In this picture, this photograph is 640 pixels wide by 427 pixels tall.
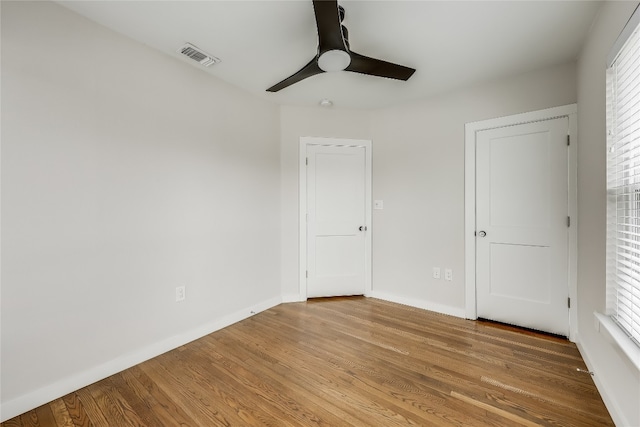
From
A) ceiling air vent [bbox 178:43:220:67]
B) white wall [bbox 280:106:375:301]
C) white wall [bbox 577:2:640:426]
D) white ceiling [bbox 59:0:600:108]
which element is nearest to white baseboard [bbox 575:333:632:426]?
white wall [bbox 577:2:640:426]

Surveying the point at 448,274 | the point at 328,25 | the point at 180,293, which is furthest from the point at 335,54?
the point at 448,274

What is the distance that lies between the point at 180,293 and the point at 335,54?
222cm

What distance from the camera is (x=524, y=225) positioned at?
8.41 ft

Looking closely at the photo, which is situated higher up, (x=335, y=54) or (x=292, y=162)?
(x=335, y=54)

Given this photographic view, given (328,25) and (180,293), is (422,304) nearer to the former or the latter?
(180,293)

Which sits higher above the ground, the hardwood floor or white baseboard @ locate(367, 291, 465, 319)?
white baseboard @ locate(367, 291, 465, 319)

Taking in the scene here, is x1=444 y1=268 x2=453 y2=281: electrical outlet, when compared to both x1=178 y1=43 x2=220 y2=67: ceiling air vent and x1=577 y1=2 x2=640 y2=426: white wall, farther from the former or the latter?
x1=178 y1=43 x2=220 y2=67: ceiling air vent

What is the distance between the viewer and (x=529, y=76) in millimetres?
2516

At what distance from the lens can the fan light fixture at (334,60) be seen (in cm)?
171

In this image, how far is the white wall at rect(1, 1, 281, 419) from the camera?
1561 millimetres

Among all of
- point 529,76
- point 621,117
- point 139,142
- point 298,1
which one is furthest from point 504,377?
point 139,142

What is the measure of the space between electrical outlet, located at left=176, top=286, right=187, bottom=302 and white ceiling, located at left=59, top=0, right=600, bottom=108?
1.96 m

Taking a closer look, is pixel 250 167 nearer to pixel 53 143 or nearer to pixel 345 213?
pixel 345 213

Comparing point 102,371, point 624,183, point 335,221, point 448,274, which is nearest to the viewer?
point 624,183
